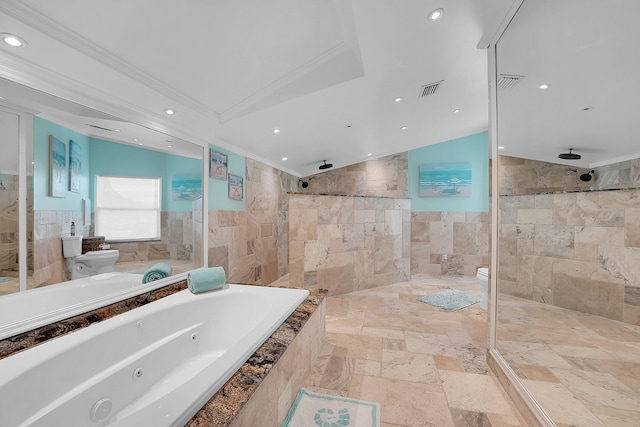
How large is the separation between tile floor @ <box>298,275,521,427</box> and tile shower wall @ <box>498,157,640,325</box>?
67 centimetres

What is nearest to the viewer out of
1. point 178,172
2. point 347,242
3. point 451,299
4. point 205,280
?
point 205,280

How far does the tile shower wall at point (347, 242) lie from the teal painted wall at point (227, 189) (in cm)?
69

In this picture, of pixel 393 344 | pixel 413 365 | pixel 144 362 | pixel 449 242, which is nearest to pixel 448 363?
pixel 413 365

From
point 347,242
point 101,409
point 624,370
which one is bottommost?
point 101,409

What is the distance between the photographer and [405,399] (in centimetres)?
162

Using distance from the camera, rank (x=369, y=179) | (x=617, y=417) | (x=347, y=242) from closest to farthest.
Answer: (x=617, y=417) < (x=347, y=242) < (x=369, y=179)

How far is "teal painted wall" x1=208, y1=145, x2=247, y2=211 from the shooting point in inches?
118

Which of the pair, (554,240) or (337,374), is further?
(554,240)

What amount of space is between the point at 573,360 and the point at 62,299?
3.08 m

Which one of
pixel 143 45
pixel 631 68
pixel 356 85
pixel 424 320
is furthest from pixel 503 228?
pixel 143 45

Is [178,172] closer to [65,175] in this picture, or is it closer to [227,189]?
[227,189]

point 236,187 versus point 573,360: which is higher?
point 236,187

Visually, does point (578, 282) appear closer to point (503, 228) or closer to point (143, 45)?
point (503, 228)

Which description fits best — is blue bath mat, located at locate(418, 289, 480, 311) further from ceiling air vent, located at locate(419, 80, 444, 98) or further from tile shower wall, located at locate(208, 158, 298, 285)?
ceiling air vent, located at locate(419, 80, 444, 98)
